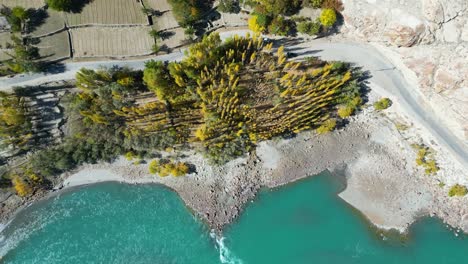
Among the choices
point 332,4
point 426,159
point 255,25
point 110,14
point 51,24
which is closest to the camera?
point 51,24

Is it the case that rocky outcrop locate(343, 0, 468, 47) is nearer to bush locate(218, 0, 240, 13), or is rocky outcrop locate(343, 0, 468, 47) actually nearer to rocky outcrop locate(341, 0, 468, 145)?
rocky outcrop locate(341, 0, 468, 145)

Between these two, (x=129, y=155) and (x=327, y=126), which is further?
(x=327, y=126)

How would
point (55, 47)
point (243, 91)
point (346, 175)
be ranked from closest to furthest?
point (55, 47)
point (243, 91)
point (346, 175)

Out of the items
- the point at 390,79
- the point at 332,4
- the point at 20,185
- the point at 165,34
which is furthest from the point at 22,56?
the point at 390,79

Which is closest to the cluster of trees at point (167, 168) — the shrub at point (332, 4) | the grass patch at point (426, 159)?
the shrub at point (332, 4)

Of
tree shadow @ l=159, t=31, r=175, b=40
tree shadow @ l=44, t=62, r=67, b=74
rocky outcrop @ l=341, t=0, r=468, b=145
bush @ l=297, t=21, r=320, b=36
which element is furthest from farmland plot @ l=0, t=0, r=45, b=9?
rocky outcrop @ l=341, t=0, r=468, b=145

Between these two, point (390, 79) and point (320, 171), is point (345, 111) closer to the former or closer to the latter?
point (390, 79)

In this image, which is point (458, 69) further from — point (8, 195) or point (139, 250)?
point (8, 195)

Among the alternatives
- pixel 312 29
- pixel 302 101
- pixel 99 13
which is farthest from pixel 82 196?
pixel 312 29
